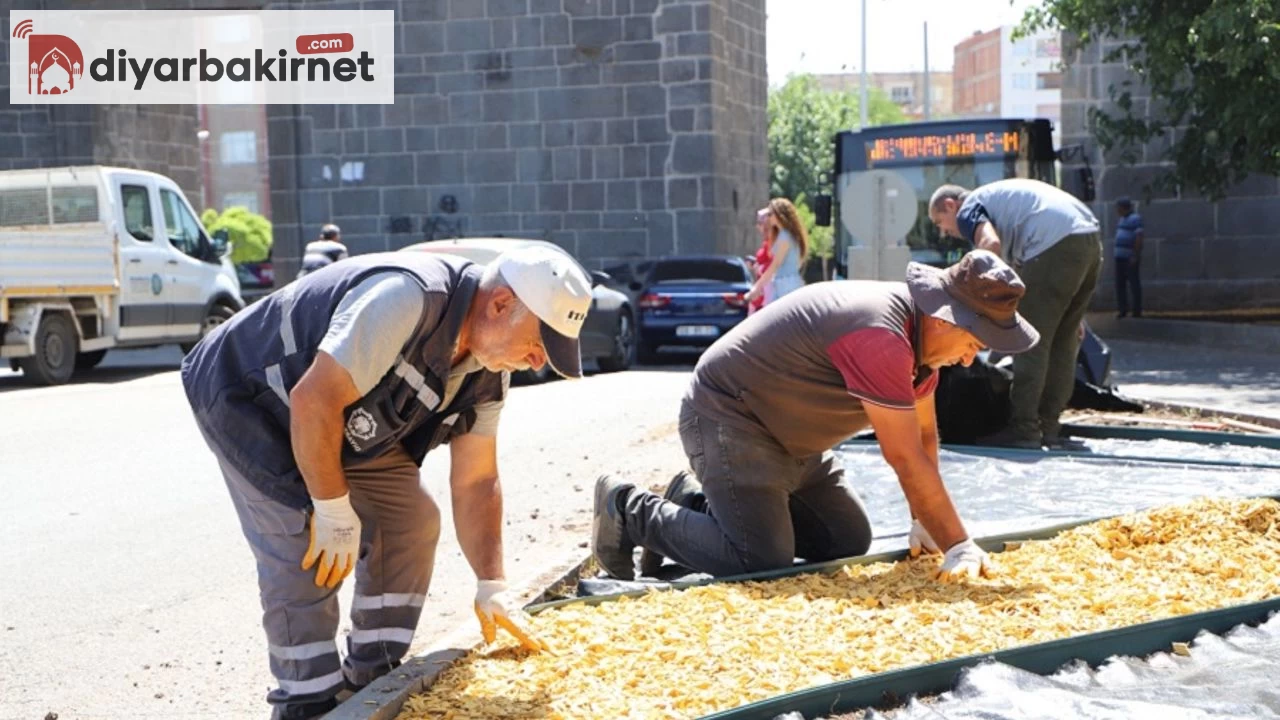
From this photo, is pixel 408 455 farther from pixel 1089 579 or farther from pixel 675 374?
pixel 675 374

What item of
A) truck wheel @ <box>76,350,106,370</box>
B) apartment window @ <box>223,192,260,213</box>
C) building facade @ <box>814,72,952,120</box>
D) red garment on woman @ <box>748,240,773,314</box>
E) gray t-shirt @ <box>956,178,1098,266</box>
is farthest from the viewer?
building facade @ <box>814,72,952,120</box>

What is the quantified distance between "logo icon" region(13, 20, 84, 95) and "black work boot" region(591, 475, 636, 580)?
2416 cm

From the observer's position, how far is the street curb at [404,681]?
4270 millimetres

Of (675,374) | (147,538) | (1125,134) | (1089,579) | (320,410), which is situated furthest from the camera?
(1125,134)

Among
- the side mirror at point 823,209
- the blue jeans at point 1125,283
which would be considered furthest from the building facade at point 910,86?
the side mirror at point 823,209

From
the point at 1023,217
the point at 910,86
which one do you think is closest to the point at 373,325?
the point at 1023,217

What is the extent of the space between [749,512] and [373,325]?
212 cm

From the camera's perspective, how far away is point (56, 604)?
21.7 feet

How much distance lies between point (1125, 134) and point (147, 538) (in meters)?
18.7

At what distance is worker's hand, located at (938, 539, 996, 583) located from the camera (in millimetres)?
5352

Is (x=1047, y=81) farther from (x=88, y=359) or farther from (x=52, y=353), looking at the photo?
(x=52, y=353)

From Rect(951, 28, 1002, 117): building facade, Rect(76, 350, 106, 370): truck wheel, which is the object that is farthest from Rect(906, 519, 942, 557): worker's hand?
Rect(951, 28, 1002, 117): building facade

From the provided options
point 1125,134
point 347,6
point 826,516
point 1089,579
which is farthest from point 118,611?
point 347,6

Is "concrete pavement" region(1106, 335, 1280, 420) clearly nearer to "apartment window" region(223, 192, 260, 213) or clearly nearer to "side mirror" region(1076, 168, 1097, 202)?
"side mirror" region(1076, 168, 1097, 202)
